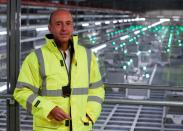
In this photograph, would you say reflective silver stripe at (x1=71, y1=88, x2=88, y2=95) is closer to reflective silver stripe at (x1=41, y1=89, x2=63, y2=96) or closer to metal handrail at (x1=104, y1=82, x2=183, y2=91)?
reflective silver stripe at (x1=41, y1=89, x2=63, y2=96)

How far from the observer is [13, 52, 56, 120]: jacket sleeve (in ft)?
7.08

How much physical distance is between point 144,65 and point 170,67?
2.13ft

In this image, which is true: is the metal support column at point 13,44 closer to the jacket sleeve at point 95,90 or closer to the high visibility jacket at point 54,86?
the high visibility jacket at point 54,86

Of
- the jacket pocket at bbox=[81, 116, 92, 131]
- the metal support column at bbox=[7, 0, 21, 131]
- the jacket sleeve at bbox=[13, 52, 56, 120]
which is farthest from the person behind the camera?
the metal support column at bbox=[7, 0, 21, 131]

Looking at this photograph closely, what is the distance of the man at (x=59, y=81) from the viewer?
2.22 m

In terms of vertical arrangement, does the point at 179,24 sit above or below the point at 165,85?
above

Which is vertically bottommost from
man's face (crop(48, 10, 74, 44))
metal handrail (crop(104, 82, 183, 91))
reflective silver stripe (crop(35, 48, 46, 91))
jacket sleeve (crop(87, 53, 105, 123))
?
metal handrail (crop(104, 82, 183, 91))

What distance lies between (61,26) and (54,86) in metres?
0.33

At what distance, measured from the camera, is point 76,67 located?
2266mm

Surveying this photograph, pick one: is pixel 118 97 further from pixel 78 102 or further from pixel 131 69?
pixel 131 69

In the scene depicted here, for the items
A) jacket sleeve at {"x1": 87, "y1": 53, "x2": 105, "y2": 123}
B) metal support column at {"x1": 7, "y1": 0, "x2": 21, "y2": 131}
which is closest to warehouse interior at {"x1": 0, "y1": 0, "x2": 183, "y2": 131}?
metal support column at {"x1": 7, "y1": 0, "x2": 21, "y2": 131}

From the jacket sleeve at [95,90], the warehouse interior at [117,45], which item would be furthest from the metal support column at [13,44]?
the jacket sleeve at [95,90]

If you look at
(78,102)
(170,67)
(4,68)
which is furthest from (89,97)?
(170,67)

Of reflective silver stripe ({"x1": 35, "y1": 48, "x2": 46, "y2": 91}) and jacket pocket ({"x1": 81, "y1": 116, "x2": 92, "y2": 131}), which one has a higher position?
reflective silver stripe ({"x1": 35, "y1": 48, "x2": 46, "y2": 91})
